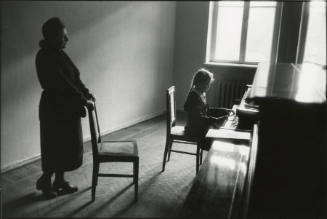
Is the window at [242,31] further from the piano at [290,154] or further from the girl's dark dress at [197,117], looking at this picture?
the piano at [290,154]

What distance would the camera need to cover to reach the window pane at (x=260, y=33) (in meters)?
6.26

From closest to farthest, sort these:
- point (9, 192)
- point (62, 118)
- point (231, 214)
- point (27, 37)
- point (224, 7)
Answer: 1. point (231, 214)
2. point (62, 118)
3. point (9, 192)
4. point (27, 37)
5. point (224, 7)

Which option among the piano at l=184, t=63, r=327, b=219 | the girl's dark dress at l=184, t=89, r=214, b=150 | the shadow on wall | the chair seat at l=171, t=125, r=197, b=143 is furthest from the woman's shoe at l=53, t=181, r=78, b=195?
the piano at l=184, t=63, r=327, b=219

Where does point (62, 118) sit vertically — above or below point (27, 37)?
below

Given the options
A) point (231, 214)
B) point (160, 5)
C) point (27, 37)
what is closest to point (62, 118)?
point (27, 37)

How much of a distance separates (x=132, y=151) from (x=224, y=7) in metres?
4.33

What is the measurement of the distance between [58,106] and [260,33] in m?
4.48

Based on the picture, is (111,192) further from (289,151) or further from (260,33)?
(260,33)

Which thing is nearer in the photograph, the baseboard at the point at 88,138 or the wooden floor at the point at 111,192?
the wooden floor at the point at 111,192

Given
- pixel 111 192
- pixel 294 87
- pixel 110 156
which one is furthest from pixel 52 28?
pixel 294 87

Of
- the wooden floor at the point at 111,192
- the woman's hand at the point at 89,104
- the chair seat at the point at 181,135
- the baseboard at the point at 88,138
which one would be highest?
the woman's hand at the point at 89,104

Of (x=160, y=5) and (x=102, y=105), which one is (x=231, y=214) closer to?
(x=102, y=105)

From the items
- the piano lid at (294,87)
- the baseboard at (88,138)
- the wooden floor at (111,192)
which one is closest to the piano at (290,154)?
the piano lid at (294,87)

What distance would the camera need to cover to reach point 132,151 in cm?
311
